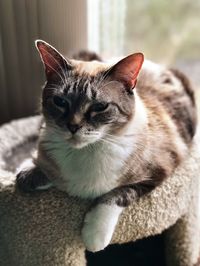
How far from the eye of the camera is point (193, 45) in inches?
103

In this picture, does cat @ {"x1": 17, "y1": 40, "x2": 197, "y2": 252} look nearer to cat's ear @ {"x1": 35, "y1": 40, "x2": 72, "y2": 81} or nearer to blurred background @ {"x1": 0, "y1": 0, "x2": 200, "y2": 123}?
cat's ear @ {"x1": 35, "y1": 40, "x2": 72, "y2": 81}

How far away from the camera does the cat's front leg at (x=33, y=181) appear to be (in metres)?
1.35

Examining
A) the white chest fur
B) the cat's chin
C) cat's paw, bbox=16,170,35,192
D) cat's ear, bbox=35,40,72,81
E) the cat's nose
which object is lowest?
cat's paw, bbox=16,170,35,192

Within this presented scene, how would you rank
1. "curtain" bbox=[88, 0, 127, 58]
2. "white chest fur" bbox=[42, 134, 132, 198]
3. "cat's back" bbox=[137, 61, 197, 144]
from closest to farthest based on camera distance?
1. "white chest fur" bbox=[42, 134, 132, 198]
2. "cat's back" bbox=[137, 61, 197, 144]
3. "curtain" bbox=[88, 0, 127, 58]

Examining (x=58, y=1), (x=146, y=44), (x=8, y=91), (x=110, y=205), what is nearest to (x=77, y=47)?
(x=58, y=1)

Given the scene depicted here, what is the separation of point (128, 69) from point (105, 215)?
0.38m

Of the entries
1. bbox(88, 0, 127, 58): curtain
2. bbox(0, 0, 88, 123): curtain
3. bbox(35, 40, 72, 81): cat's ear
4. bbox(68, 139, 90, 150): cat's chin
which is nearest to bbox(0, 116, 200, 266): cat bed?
bbox(68, 139, 90, 150): cat's chin

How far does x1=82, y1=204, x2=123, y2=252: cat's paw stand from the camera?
1249 millimetres

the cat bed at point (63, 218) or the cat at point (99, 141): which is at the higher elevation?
the cat at point (99, 141)

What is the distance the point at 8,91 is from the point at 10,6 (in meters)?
0.37

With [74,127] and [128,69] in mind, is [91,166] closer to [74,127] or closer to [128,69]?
[74,127]

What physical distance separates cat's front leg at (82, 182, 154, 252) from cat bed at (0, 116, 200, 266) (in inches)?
1.5

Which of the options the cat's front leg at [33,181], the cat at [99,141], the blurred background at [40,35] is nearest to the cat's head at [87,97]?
the cat at [99,141]

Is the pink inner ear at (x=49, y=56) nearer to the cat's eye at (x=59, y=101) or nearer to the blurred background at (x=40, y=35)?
the cat's eye at (x=59, y=101)
